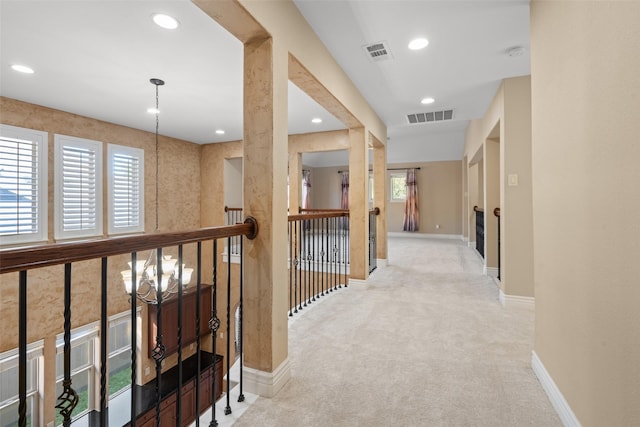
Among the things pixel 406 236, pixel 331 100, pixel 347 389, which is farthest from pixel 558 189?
pixel 406 236

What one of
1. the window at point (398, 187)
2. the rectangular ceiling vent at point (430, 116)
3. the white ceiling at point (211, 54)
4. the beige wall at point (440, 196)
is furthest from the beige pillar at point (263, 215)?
the window at point (398, 187)

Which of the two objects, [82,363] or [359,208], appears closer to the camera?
[359,208]

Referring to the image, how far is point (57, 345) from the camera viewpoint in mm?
4398


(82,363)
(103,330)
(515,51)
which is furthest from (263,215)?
(82,363)

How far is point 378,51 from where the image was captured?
277cm

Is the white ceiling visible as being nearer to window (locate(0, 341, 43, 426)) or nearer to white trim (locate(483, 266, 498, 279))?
white trim (locate(483, 266, 498, 279))

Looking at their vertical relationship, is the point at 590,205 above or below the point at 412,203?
below

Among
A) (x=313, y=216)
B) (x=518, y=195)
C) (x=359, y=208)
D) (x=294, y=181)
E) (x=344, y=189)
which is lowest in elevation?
(x=313, y=216)

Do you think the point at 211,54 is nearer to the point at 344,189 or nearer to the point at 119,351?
the point at 119,351

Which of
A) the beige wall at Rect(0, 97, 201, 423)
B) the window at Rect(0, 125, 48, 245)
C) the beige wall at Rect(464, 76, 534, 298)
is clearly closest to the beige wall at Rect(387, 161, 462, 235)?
the beige wall at Rect(464, 76, 534, 298)

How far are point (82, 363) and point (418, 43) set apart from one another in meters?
7.20

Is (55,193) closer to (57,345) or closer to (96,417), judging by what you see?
(57,345)

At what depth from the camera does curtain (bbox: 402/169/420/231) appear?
9.89 metres

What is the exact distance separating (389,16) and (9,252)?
8.36 ft
